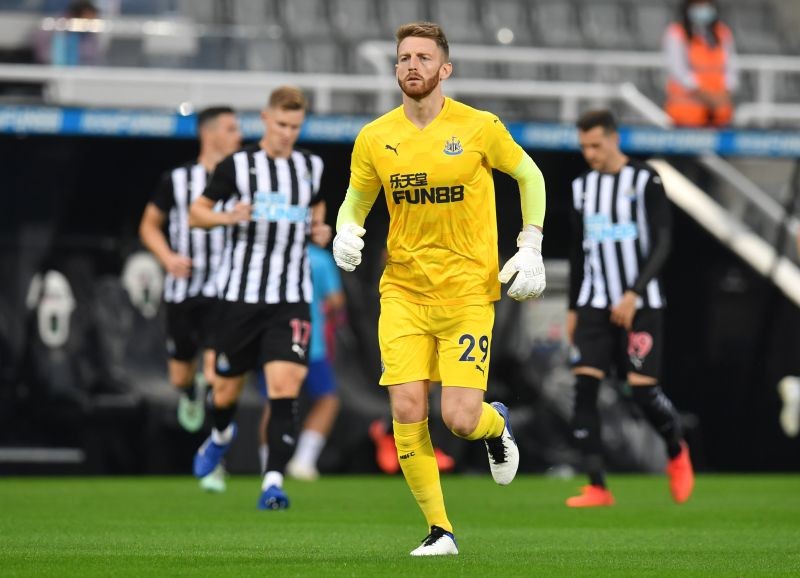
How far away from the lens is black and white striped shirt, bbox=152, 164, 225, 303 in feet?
36.2

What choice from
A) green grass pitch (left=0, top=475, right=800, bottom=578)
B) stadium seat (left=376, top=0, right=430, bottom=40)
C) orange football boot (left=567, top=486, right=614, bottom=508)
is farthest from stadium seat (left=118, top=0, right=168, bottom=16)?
orange football boot (left=567, top=486, right=614, bottom=508)

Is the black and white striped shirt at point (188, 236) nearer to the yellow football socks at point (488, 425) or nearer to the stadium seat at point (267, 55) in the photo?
the stadium seat at point (267, 55)

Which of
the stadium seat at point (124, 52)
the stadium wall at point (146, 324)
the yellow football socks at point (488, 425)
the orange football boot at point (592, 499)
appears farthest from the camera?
the stadium seat at point (124, 52)

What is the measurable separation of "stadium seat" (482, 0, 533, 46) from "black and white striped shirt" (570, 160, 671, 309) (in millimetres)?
8210

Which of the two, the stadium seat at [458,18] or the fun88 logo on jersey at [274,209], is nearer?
the fun88 logo on jersey at [274,209]

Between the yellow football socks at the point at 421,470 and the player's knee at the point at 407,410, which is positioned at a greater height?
the player's knee at the point at 407,410

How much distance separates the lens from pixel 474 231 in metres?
6.62

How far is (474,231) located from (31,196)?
24.7 feet

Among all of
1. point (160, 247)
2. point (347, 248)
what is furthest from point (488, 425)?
point (160, 247)

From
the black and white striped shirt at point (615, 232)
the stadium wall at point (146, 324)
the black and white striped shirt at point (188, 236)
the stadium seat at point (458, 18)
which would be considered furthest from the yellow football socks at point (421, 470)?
the stadium seat at point (458, 18)

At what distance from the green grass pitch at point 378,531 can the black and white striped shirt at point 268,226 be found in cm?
123

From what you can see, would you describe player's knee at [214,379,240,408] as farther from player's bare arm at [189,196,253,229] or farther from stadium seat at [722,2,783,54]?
stadium seat at [722,2,783,54]

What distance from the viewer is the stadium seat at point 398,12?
17.7 metres

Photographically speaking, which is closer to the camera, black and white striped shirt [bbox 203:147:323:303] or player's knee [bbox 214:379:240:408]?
black and white striped shirt [bbox 203:147:323:303]
